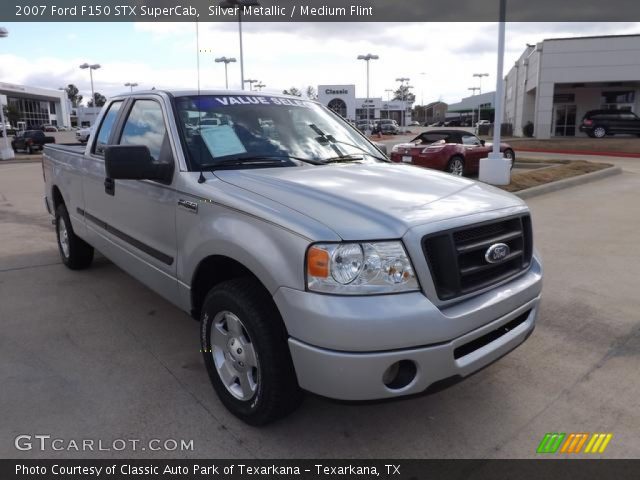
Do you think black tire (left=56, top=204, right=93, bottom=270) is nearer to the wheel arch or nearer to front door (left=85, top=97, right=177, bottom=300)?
Answer: front door (left=85, top=97, right=177, bottom=300)

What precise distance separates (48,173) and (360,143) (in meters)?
4.12

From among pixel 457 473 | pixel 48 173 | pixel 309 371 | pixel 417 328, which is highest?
pixel 48 173

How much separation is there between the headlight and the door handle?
2455 millimetres

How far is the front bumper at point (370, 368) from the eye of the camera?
231 centimetres

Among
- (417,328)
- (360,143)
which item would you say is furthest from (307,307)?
(360,143)

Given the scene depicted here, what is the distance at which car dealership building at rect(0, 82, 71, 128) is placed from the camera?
81562mm

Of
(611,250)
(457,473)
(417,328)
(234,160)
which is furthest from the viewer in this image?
(611,250)

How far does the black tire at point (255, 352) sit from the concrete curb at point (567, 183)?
912 cm

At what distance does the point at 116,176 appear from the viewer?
10.4 ft

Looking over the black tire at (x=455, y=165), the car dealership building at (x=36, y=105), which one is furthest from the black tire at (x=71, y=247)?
the car dealership building at (x=36, y=105)

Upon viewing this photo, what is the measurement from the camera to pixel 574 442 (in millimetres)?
2791

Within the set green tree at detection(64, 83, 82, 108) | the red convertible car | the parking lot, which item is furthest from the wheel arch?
green tree at detection(64, 83, 82, 108)

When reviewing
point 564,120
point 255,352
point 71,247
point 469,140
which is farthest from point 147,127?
point 564,120

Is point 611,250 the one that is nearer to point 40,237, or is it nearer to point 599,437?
point 599,437
